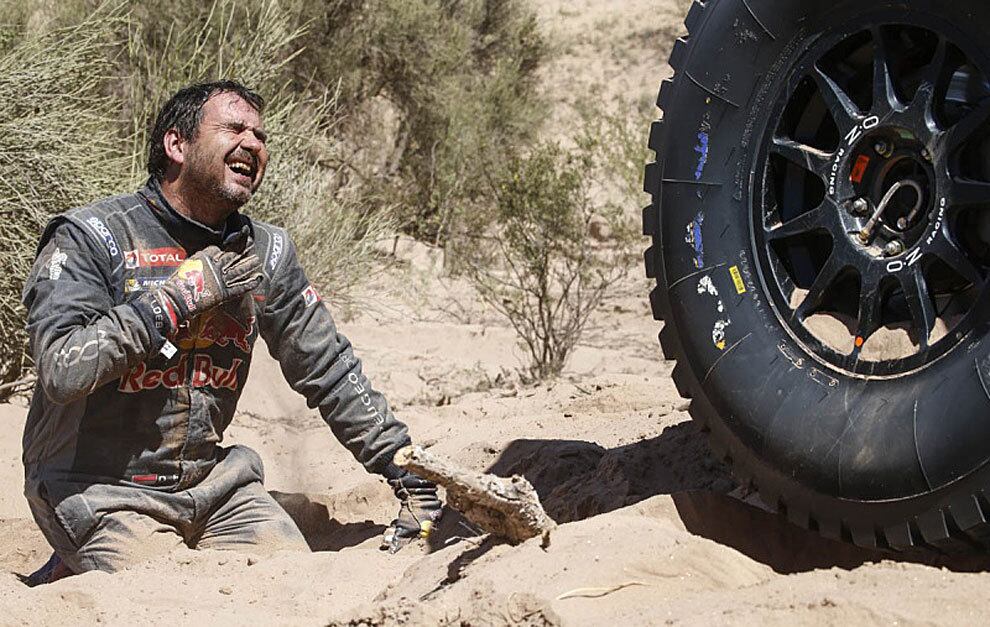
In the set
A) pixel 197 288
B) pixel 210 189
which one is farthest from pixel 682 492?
pixel 210 189

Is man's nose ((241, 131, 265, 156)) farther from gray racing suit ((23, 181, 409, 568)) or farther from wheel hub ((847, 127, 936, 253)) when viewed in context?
wheel hub ((847, 127, 936, 253))

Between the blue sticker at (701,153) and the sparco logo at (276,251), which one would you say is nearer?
the blue sticker at (701,153)

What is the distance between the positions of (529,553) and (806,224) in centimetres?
95

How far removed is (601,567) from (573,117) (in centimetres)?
1937

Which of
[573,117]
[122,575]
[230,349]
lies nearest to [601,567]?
[122,575]

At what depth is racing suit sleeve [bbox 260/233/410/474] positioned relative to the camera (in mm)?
4137

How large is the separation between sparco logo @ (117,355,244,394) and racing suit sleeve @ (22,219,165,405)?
22 centimetres

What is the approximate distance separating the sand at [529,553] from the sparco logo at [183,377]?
1.76 feet

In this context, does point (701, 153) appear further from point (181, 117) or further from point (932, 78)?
point (181, 117)

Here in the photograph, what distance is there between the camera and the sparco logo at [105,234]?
145 inches

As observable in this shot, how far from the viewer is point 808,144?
2883 mm

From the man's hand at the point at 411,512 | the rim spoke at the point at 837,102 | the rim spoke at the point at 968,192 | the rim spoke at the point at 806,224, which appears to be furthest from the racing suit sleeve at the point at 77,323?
the rim spoke at the point at 968,192

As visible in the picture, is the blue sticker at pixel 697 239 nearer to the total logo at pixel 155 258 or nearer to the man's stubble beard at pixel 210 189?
the man's stubble beard at pixel 210 189

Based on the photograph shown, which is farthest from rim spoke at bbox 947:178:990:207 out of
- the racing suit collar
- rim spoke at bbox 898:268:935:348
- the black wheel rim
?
the racing suit collar
